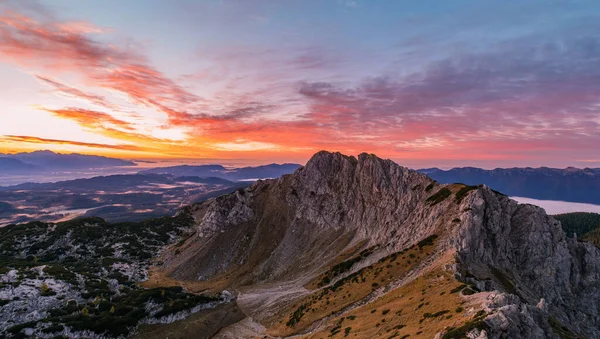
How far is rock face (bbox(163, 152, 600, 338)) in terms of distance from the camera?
77.1 meters

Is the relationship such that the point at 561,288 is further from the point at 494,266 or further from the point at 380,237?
the point at 380,237

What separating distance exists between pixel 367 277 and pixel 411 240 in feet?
91.7

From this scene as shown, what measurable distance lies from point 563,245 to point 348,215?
91.4 metres

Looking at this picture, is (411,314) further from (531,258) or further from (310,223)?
(310,223)

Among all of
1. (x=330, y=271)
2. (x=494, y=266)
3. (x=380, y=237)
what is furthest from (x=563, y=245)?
(x=330, y=271)

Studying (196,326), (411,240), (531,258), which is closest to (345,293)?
(411,240)

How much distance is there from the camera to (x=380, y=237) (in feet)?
452

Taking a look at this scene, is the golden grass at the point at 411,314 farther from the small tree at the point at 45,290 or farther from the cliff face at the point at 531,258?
the small tree at the point at 45,290

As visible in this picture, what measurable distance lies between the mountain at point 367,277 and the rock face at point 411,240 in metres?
0.51

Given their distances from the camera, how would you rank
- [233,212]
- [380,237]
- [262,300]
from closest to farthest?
[262,300], [380,237], [233,212]

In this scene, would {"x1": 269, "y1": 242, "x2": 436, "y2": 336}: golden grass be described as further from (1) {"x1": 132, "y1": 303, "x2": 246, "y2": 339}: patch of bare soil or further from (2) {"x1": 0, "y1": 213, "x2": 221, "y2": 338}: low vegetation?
(2) {"x1": 0, "y1": 213, "x2": 221, "y2": 338}: low vegetation

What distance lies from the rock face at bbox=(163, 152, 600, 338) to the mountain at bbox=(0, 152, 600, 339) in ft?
1.68

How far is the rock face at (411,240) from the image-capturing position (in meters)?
77.1

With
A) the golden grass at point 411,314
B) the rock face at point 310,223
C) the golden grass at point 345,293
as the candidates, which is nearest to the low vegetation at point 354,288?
the golden grass at point 345,293
